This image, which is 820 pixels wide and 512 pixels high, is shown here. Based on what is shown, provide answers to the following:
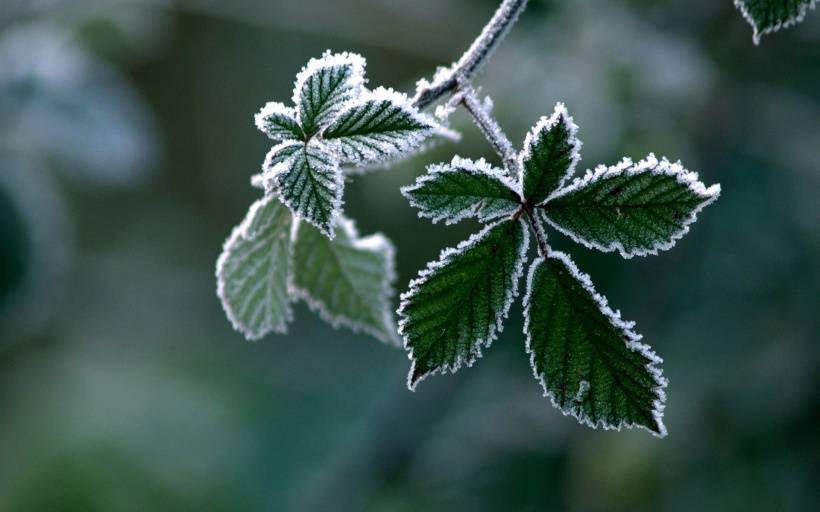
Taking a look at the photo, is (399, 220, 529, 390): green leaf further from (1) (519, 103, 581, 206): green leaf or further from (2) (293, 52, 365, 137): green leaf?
(2) (293, 52, 365, 137): green leaf

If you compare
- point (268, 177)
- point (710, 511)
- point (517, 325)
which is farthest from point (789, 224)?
point (268, 177)

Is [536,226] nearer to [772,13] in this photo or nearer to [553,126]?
[553,126]

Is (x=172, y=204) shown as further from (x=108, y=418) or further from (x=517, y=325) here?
(x=517, y=325)

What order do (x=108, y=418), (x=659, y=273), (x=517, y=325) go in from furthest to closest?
(x=108, y=418) → (x=517, y=325) → (x=659, y=273)

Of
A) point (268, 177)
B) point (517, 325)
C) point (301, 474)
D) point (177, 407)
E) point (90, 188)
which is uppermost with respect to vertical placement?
point (90, 188)

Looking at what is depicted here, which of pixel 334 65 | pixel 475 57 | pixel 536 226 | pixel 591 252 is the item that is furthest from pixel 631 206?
pixel 591 252

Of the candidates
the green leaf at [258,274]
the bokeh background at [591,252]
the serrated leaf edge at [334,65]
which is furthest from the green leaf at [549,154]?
the bokeh background at [591,252]

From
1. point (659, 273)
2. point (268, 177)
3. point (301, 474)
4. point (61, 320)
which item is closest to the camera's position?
point (268, 177)

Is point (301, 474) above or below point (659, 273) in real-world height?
above

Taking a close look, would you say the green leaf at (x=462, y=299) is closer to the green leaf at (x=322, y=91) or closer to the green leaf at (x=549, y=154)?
the green leaf at (x=549, y=154)
